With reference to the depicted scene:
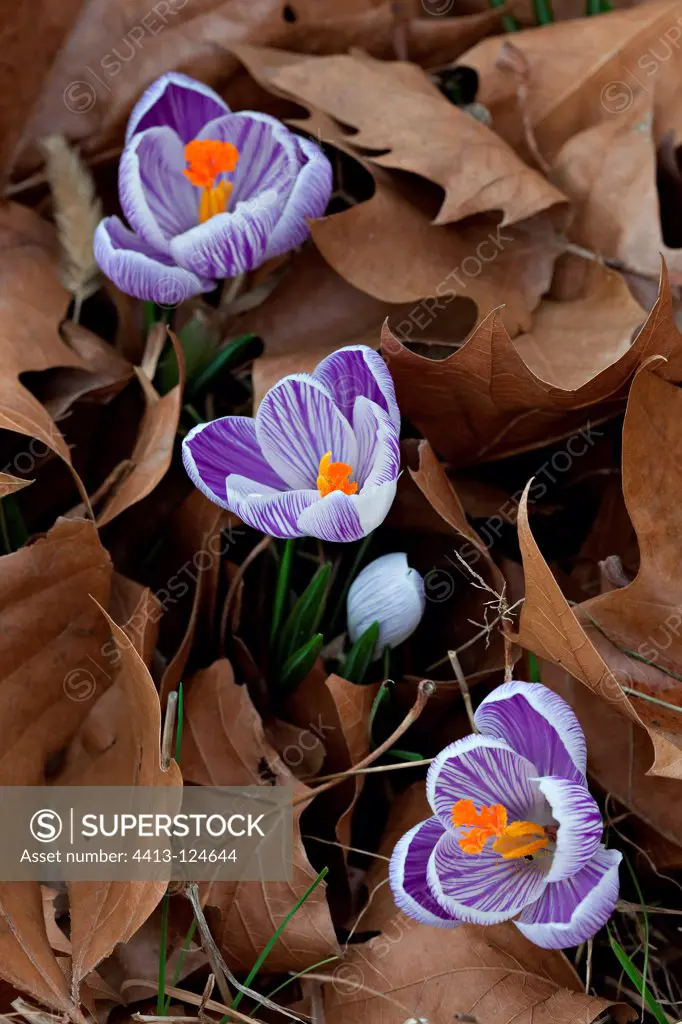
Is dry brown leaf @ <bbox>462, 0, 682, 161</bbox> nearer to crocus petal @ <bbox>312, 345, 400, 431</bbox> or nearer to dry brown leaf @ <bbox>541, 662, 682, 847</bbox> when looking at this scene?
crocus petal @ <bbox>312, 345, 400, 431</bbox>

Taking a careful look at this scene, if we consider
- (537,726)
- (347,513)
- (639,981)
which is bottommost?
(639,981)

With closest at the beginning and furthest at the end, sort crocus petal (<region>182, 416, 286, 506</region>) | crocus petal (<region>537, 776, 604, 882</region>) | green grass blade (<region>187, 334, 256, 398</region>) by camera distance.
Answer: crocus petal (<region>537, 776, 604, 882</region>) → crocus petal (<region>182, 416, 286, 506</region>) → green grass blade (<region>187, 334, 256, 398</region>)

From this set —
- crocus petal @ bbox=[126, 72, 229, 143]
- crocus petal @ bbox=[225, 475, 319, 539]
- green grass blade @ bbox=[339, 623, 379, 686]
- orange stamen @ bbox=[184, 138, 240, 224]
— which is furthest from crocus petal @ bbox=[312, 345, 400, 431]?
crocus petal @ bbox=[126, 72, 229, 143]

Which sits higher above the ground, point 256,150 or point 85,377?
point 256,150

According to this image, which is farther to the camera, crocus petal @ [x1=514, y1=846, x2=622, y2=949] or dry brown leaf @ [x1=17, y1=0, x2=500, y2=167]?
dry brown leaf @ [x1=17, y1=0, x2=500, y2=167]

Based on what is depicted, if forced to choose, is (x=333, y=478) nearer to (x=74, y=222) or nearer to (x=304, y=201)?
(x=304, y=201)

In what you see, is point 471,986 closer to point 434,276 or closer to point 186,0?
point 434,276

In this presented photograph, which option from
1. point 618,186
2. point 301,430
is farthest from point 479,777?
point 618,186
